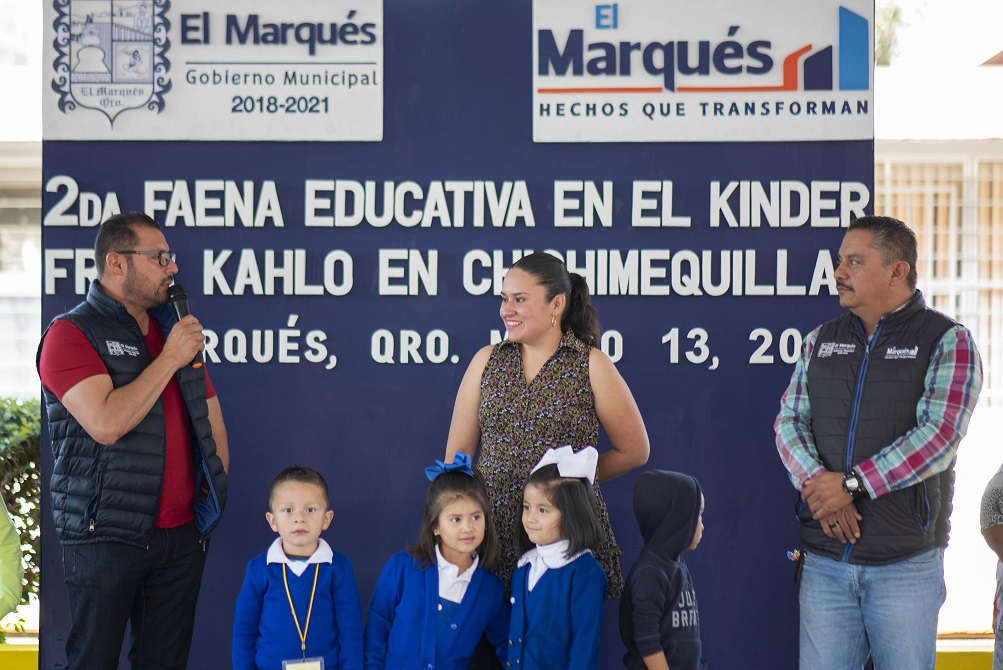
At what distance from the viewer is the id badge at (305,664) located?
3426 millimetres

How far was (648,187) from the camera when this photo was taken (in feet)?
14.7

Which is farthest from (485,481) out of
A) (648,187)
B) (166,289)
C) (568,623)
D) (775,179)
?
(775,179)

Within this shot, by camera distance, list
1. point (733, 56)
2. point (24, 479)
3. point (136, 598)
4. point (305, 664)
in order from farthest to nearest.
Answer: point (24, 479)
point (733, 56)
point (136, 598)
point (305, 664)

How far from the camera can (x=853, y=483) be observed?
326cm

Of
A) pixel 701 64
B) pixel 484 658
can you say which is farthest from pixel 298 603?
pixel 701 64

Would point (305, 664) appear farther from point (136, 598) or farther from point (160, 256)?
point (160, 256)

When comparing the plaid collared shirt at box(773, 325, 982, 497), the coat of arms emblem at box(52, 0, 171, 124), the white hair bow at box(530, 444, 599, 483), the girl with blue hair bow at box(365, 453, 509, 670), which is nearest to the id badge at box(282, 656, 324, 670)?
the girl with blue hair bow at box(365, 453, 509, 670)

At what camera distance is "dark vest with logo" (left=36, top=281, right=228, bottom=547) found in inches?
130

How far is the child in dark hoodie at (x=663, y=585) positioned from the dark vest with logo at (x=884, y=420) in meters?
0.45

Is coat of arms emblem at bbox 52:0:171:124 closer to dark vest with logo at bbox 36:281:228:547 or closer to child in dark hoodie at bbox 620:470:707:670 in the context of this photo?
dark vest with logo at bbox 36:281:228:547

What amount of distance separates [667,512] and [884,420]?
75 centimetres

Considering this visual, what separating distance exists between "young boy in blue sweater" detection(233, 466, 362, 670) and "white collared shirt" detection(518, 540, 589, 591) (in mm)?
626

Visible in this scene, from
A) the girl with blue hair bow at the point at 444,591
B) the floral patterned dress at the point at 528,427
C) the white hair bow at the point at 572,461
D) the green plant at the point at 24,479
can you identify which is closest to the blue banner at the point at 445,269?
the green plant at the point at 24,479

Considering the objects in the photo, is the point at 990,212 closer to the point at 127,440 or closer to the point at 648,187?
the point at 648,187
